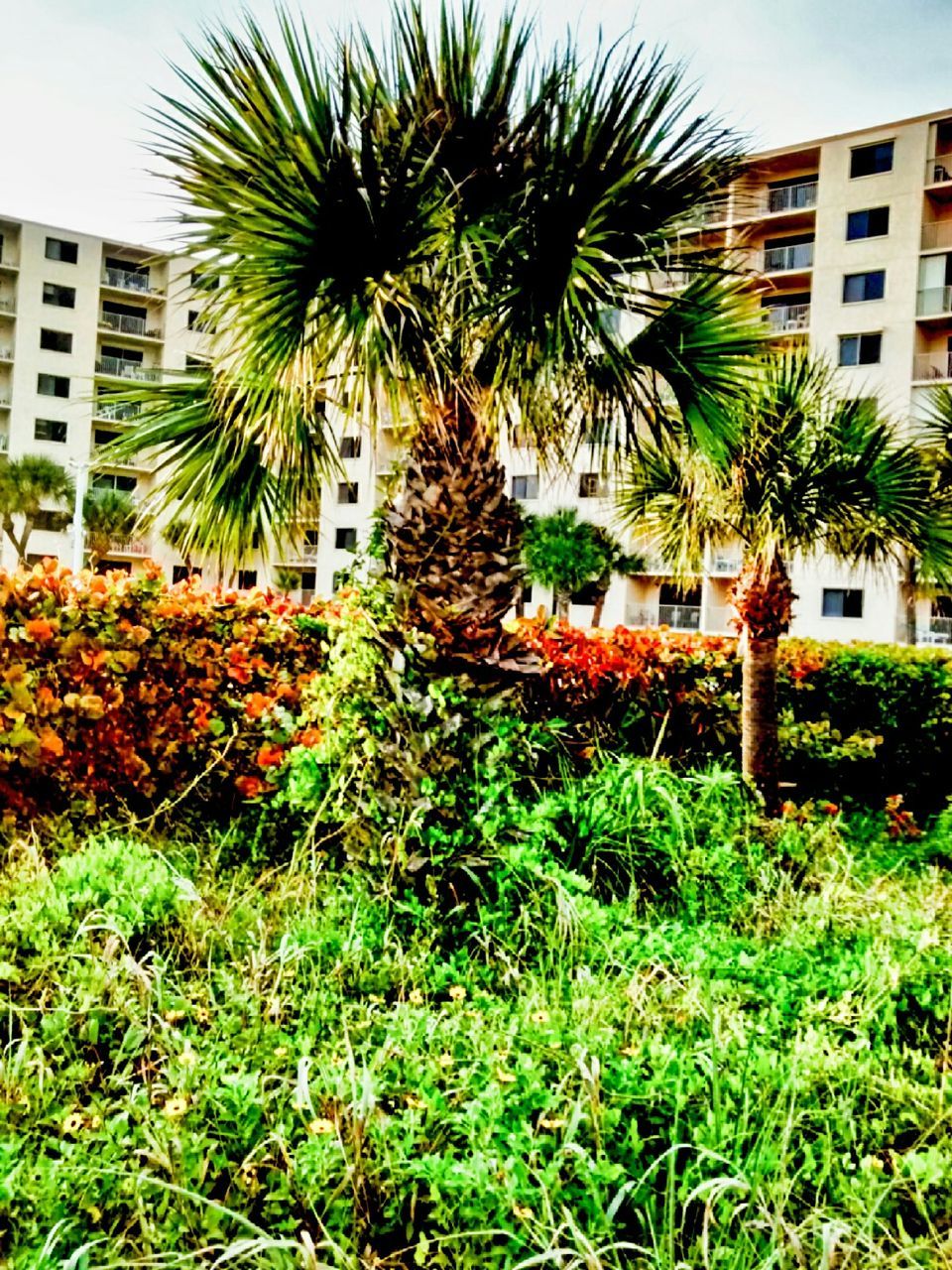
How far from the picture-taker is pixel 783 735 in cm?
941

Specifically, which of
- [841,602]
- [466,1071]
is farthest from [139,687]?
[841,602]

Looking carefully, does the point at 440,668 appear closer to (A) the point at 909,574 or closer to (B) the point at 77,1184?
(B) the point at 77,1184

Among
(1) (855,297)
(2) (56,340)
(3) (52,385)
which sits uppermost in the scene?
(2) (56,340)

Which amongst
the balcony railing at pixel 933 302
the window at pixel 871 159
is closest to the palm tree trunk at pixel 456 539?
the balcony railing at pixel 933 302

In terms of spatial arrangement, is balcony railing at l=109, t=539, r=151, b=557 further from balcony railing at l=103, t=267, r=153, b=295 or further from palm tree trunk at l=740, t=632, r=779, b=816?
palm tree trunk at l=740, t=632, r=779, b=816

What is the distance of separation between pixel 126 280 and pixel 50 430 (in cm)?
997

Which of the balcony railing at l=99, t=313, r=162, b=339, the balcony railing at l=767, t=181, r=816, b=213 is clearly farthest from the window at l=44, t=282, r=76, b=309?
the balcony railing at l=767, t=181, r=816, b=213

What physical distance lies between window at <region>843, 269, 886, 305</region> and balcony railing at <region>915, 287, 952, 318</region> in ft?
4.69

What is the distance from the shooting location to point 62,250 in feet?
189

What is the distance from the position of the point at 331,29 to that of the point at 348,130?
0.48m

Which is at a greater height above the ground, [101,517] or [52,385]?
[52,385]

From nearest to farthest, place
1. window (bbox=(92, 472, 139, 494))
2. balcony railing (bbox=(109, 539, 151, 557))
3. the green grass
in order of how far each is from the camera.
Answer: the green grass
balcony railing (bbox=(109, 539, 151, 557))
window (bbox=(92, 472, 139, 494))

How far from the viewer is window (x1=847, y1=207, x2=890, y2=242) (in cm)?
3809

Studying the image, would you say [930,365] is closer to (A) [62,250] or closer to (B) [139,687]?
(B) [139,687]
